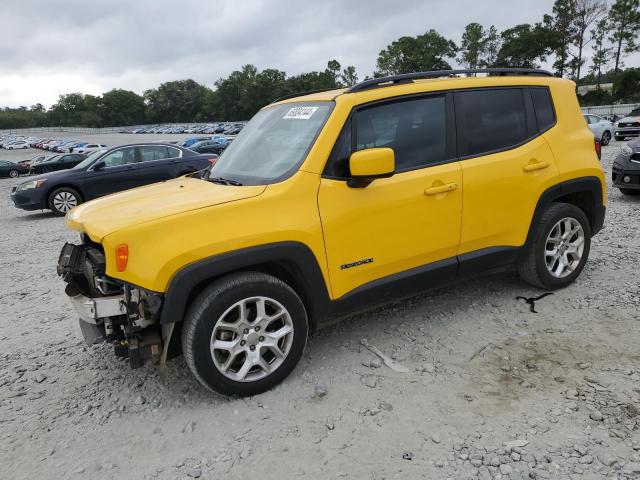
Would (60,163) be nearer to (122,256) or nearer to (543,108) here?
(122,256)

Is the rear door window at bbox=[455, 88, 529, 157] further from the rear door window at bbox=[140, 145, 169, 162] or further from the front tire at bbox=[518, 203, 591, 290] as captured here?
the rear door window at bbox=[140, 145, 169, 162]

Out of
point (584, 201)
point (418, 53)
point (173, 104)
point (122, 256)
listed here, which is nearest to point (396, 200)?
point (122, 256)

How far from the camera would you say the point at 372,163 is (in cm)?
300

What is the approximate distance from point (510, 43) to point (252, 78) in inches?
2770

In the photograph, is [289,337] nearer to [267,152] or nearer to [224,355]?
[224,355]

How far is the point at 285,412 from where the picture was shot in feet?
9.75

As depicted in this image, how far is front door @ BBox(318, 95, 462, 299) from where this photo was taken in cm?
321

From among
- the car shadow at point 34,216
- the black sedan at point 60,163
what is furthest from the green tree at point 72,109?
the car shadow at point 34,216

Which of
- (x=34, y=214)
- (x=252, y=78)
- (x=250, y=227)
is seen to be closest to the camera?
(x=250, y=227)

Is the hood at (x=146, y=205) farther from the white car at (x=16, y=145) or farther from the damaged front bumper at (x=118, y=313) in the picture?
the white car at (x=16, y=145)

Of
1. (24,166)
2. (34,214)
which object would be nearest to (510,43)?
(24,166)

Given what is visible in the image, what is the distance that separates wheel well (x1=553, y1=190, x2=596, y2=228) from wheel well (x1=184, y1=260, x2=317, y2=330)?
2.62m

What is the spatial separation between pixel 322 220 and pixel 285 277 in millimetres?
491

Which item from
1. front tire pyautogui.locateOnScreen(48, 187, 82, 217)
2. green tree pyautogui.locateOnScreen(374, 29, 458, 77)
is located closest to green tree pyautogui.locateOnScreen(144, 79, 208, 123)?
green tree pyautogui.locateOnScreen(374, 29, 458, 77)
